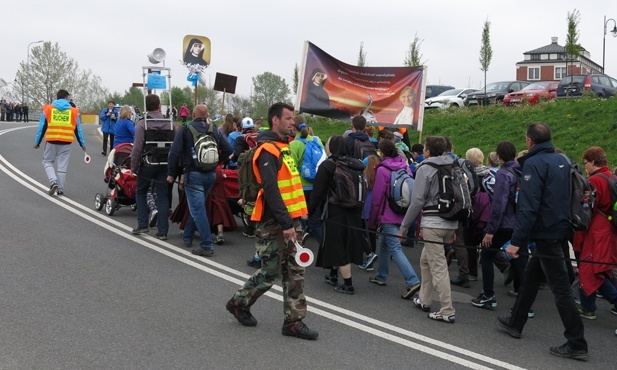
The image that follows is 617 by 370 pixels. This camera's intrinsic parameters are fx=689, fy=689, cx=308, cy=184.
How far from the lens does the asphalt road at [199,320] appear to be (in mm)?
5402

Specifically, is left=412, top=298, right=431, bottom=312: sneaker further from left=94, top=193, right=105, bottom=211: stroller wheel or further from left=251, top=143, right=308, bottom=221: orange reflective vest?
left=94, top=193, right=105, bottom=211: stroller wheel

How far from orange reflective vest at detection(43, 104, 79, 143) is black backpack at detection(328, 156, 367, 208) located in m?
7.60

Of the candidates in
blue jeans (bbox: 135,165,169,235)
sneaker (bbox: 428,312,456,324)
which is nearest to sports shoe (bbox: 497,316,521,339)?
sneaker (bbox: 428,312,456,324)

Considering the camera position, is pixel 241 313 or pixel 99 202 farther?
pixel 99 202

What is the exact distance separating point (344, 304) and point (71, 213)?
19.9 feet

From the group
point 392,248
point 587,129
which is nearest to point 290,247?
point 392,248

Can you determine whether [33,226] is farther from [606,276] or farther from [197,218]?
[606,276]

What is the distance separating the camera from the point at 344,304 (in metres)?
7.21

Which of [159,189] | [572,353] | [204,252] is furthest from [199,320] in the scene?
[159,189]

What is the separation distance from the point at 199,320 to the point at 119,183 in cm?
565

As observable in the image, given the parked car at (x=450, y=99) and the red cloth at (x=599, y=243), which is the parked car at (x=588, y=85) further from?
the red cloth at (x=599, y=243)

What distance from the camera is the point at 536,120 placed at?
2038 cm

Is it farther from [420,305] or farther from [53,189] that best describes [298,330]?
[53,189]

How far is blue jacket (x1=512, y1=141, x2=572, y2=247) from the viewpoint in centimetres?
596
